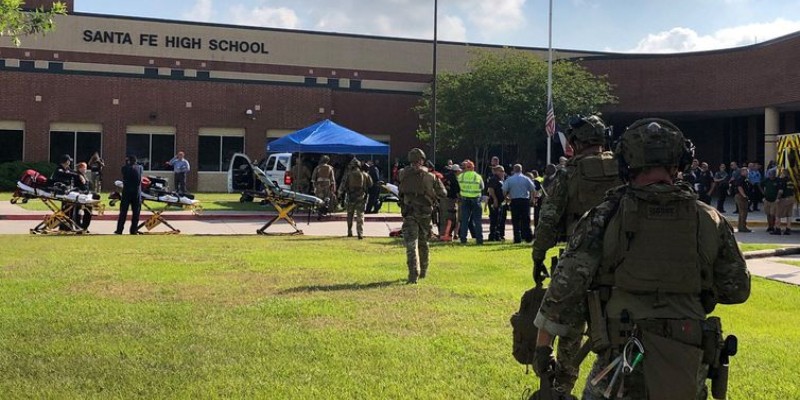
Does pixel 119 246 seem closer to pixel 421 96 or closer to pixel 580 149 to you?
pixel 580 149

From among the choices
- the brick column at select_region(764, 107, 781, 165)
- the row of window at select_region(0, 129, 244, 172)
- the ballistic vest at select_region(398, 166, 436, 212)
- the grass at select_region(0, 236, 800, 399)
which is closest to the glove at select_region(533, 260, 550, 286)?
the grass at select_region(0, 236, 800, 399)

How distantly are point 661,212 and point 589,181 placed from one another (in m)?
2.06

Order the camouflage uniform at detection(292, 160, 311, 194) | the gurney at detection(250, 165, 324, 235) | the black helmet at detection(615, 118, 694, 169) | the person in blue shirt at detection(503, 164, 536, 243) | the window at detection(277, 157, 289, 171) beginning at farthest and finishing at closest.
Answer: the window at detection(277, 157, 289, 171)
the camouflage uniform at detection(292, 160, 311, 194)
the gurney at detection(250, 165, 324, 235)
the person in blue shirt at detection(503, 164, 536, 243)
the black helmet at detection(615, 118, 694, 169)

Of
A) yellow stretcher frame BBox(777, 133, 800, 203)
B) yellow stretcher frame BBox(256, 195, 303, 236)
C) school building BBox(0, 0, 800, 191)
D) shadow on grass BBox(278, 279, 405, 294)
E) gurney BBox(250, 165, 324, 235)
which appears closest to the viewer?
shadow on grass BBox(278, 279, 405, 294)

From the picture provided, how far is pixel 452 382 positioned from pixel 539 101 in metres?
34.4

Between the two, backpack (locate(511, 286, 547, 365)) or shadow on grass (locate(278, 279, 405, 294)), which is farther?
shadow on grass (locate(278, 279, 405, 294))

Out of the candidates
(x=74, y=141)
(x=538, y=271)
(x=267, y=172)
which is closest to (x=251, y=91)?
(x=74, y=141)

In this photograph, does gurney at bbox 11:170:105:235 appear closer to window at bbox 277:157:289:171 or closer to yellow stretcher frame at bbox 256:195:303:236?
yellow stretcher frame at bbox 256:195:303:236

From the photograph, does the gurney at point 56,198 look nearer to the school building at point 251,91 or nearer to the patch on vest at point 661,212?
the patch on vest at point 661,212

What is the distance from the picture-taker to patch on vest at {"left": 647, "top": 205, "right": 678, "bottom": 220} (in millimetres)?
3346

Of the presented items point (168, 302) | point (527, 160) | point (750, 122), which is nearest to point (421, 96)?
point (527, 160)

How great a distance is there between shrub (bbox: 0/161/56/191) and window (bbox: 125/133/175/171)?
16.1ft

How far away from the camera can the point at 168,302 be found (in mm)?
8711

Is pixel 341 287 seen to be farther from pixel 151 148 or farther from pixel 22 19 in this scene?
pixel 151 148
